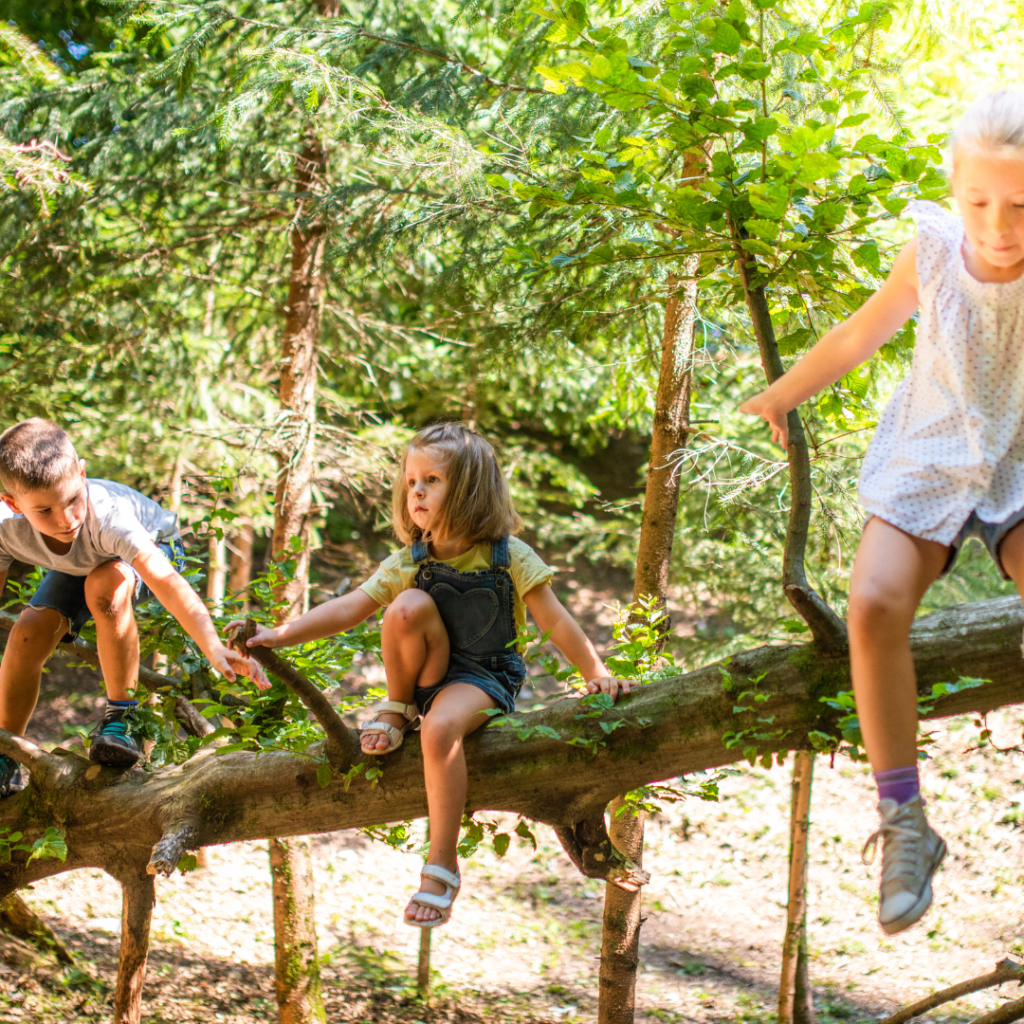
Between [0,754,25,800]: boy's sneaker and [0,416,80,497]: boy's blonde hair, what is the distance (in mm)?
1247

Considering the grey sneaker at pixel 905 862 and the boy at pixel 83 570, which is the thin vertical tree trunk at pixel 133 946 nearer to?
the boy at pixel 83 570

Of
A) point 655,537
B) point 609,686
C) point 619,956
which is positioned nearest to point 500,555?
point 609,686

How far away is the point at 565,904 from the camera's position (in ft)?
24.9

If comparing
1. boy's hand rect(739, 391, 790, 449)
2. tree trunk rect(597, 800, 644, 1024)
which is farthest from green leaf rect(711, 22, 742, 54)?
tree trunk rect(597, 800, 644, 1024)

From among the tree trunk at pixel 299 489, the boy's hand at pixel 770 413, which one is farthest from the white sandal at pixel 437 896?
the tree trunk at pixel 299 489

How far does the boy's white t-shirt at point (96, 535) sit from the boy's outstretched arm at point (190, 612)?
0.06 metres

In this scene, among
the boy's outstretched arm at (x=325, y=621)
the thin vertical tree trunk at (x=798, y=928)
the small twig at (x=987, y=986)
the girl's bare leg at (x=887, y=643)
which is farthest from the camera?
the thin vertical tree trunk at (x=798, y=928)

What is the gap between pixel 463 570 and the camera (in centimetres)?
267

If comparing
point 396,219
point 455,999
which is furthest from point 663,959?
point 396,219

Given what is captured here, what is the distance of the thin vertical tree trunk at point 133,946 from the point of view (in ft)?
11.0

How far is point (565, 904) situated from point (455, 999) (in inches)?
63.0

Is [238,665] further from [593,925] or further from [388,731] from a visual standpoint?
[593,925]

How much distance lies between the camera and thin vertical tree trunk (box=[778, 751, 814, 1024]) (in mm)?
5340

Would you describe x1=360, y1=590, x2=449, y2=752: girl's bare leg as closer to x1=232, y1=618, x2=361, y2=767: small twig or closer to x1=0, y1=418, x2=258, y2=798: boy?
x1=232, y1=618, x2=361, y2=767: small twig
